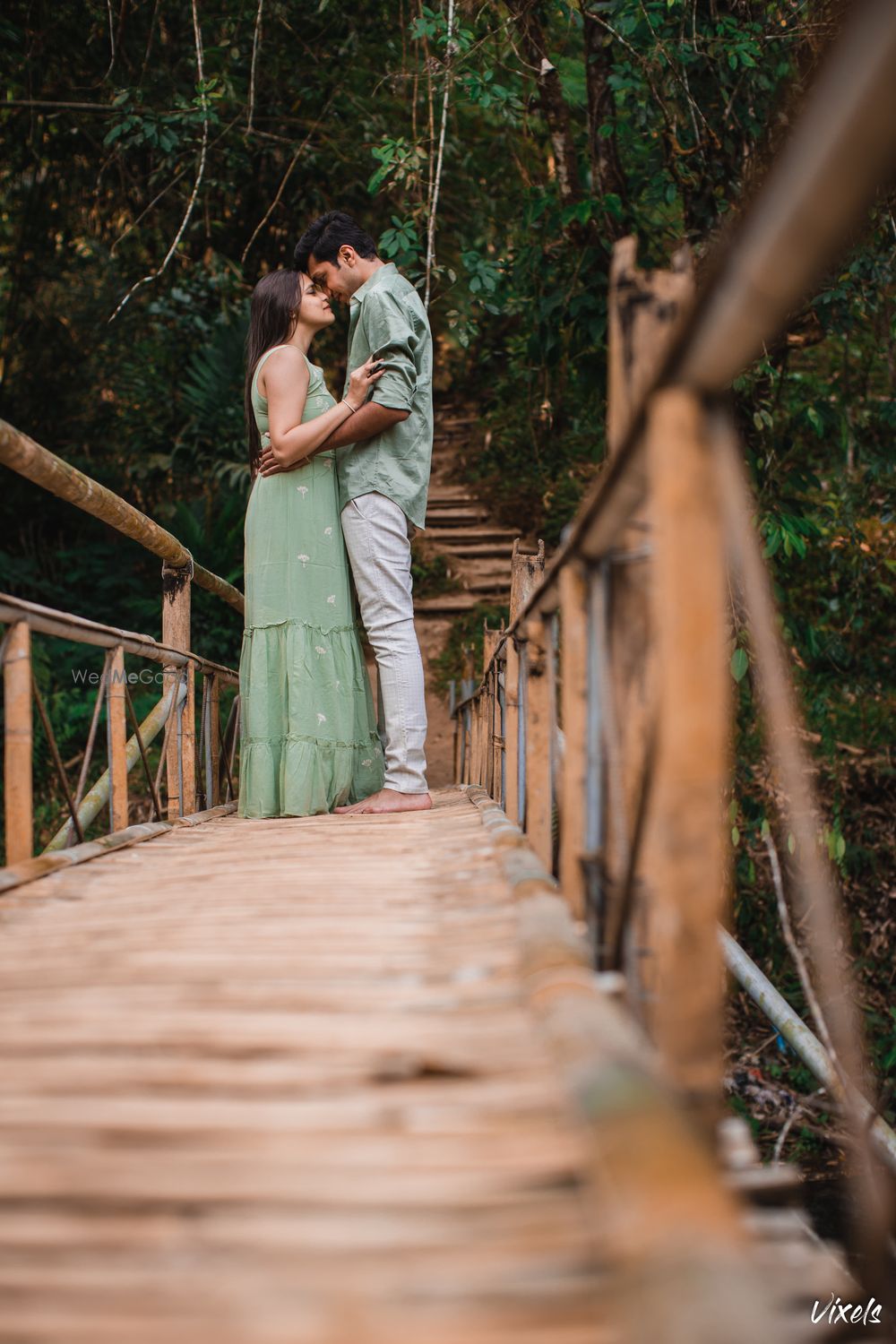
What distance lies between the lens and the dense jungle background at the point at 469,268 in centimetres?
468

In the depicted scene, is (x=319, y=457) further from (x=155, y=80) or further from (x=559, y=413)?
(x=559, y=413)

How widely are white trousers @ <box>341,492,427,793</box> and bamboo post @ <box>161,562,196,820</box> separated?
806mm

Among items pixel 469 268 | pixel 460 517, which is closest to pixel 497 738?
pixel 469 268

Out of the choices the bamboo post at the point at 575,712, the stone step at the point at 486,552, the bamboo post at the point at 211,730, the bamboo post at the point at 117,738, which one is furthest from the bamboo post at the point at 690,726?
the stone step at the point at 486,552

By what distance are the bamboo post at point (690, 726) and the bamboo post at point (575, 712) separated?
56 cm

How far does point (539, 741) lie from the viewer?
235cm

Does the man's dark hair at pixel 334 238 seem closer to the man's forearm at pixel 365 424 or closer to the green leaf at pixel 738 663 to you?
the man's forearm at pixel 365 424

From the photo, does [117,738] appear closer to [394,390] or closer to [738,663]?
[394,390]

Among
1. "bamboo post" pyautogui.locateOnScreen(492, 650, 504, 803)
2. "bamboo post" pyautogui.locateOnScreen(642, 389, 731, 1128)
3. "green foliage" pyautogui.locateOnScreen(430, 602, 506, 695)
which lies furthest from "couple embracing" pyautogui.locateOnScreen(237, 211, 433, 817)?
"green foliage" pyautogui.locateOnScreen(430, 602, 506, 695)

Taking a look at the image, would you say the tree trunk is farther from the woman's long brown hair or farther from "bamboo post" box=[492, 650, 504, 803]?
"bamboo post" box=[492, 650, 504, 803]

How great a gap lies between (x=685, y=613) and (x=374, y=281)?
8.63 ft

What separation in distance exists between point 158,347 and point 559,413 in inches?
130

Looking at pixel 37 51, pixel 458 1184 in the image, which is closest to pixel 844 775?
pixel 458 1184

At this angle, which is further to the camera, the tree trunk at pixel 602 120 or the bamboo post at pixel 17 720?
the tree trunk at pixel 602 120
